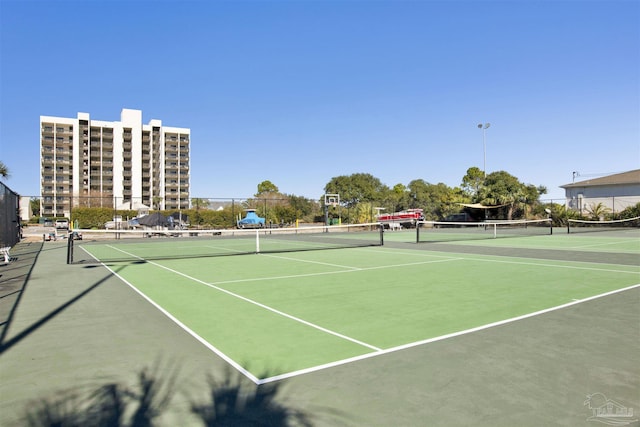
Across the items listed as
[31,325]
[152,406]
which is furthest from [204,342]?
[31,325]

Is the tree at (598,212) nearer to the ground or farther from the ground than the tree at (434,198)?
nearer to the ground

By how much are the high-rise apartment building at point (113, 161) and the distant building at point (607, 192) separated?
70.0 meters

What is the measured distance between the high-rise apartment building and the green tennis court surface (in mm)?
77787

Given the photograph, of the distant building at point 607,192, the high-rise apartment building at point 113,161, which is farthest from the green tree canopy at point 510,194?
the high-rise apartment building at point 113,161

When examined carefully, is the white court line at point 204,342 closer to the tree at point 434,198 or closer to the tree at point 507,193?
the tree at point 507,193

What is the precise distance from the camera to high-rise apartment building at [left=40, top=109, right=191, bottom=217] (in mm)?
87812

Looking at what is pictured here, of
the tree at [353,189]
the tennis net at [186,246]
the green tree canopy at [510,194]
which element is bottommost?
the tennis net at [186,246]

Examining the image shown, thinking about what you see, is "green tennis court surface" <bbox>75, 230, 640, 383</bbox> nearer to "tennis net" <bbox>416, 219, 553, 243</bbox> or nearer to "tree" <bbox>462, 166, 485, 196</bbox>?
"tennis net" <bbox>416, 219, 553, 243</bbox>

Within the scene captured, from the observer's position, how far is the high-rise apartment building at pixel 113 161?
87.8 meters

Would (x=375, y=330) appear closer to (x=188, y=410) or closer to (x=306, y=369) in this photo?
(x=306, y=369)

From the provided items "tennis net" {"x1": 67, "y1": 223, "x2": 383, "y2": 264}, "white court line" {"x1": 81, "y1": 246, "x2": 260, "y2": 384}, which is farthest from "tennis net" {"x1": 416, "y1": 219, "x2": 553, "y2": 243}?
"white court line" {"x1": 81, "y1": 246, "x2": 260, "y2": 384}

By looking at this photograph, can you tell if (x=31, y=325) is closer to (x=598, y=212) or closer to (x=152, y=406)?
(x=152, y=406)

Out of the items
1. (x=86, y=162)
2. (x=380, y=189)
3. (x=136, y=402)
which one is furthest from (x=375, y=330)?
(x=86, y=162)

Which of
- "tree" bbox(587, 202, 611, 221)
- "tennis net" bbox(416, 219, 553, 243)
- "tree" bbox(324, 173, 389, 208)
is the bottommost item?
"tennis net" bbox(416, 219, 553, 243)
